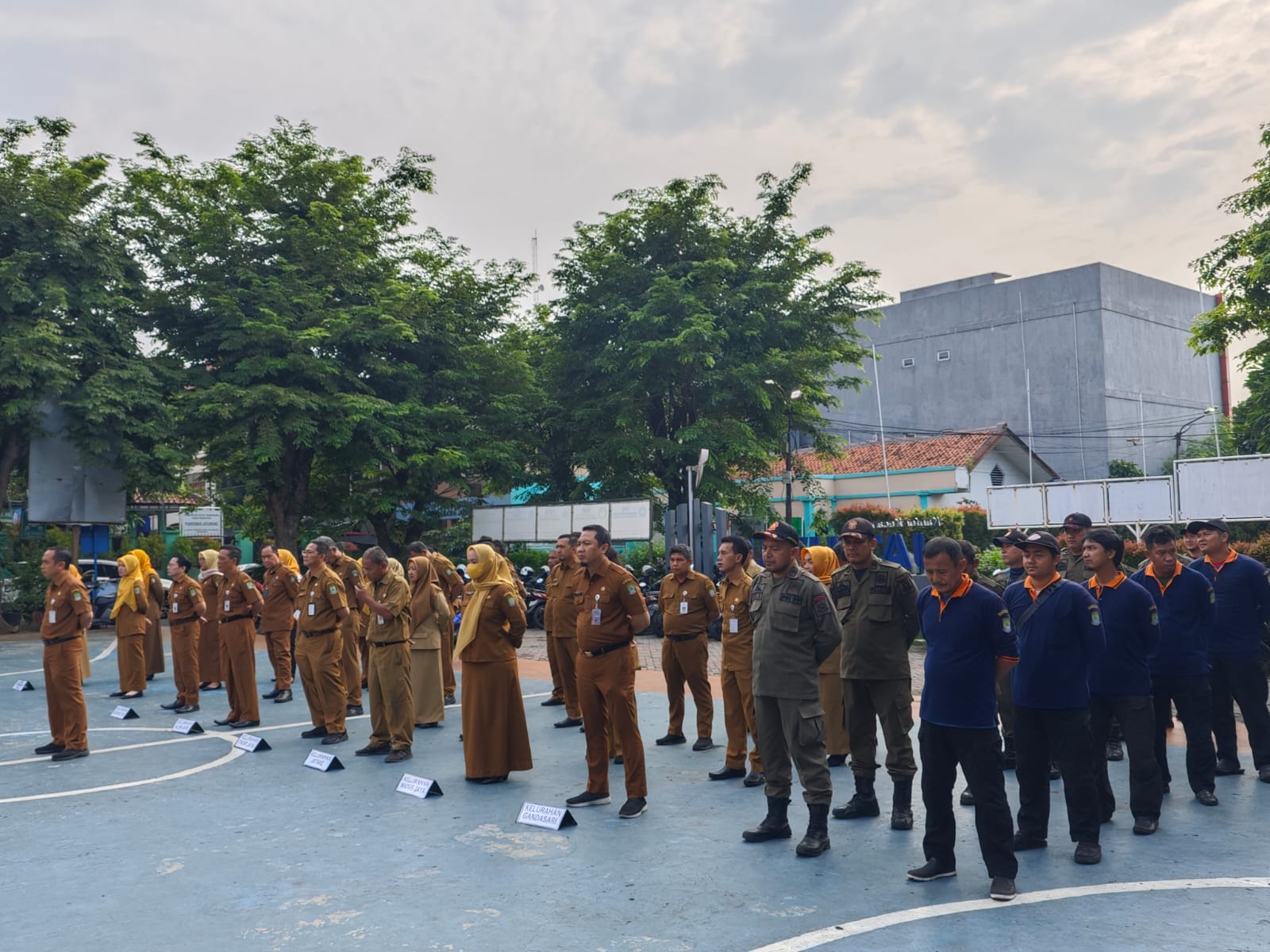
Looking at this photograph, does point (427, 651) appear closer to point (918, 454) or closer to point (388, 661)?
point (388, 661)

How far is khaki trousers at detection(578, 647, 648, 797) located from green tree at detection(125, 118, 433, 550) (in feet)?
58.6

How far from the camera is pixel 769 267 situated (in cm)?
2939

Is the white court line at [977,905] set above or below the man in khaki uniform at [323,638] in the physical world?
below

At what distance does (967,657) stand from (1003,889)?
3.91ft

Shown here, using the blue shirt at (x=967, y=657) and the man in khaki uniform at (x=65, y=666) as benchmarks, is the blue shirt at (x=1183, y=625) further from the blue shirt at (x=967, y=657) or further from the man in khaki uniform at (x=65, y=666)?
the man in khaki uniform at (x=65, y=666)

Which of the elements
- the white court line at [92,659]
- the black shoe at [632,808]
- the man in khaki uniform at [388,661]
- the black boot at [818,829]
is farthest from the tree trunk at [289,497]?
the black boot at [818,829]

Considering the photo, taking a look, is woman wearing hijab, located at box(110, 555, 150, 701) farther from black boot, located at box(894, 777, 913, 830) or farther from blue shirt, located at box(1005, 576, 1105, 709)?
blue shirt, located at box(1005, 576, 1105, 709)

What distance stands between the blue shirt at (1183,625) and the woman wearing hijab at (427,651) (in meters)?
6.42

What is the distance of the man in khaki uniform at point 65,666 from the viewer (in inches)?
390

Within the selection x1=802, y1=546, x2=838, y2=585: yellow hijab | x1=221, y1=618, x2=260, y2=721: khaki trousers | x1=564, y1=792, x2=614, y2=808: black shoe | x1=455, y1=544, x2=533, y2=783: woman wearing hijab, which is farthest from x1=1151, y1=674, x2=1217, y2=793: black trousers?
x1=221, y1=618, x2=260, y2=721: khaki trousers

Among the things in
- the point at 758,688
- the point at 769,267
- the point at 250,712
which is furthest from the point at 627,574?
the point at 769,267

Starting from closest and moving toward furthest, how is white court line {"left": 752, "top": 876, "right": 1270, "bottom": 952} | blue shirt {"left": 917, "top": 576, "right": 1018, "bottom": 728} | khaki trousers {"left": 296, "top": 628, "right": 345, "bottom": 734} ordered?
white court line {"left": 752, "top": 876, "right": 1270, "bottom": 952}
blue shirt {"left": 917, "top": 576, "right": 1018, "bottom": 728}
khaki trousers {"left": 296, "top": 628, "right": 345, "bottom": 734}

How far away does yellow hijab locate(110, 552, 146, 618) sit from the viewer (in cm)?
1360

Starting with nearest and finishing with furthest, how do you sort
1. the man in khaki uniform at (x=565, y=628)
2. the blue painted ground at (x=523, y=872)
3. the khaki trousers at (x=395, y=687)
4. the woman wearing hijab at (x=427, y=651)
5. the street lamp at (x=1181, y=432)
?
the blue painted ground at (x=523, y=872)
the khaki trousers at (x=395, y=687)
the woman wearing hijab at (x=427, y=651)
the man in khaki uniform at (x=565, y=628)
the street lamp at (x=1181, y=432)
